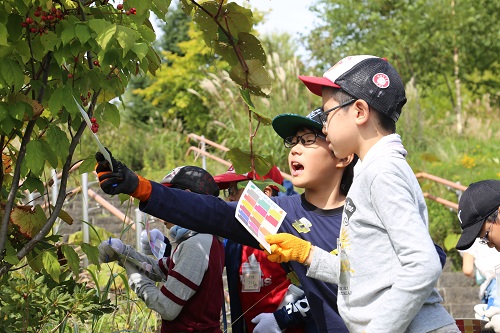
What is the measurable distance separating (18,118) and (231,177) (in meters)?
1.89

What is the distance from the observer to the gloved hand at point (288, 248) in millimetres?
2941

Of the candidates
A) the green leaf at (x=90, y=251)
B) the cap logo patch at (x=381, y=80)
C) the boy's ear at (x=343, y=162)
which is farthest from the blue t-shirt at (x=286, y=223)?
the cap logo patch at (x=381, y=80)

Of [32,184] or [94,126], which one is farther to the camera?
[32,184]

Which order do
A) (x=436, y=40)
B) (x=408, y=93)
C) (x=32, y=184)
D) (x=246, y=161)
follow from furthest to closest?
(x=436, y=40), (x=408, y=93), (x=246, y=161), (x=32, y=184)

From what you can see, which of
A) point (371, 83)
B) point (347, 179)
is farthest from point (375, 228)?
point (347, 179)

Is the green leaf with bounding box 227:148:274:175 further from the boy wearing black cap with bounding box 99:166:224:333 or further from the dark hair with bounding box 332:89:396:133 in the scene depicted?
the dark hair with bounding box 332:89:396:133

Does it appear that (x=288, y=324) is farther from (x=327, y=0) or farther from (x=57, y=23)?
(x=327, y=0)

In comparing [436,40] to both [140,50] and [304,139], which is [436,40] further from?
[140,50]

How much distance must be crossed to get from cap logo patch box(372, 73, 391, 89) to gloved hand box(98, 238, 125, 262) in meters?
1.79

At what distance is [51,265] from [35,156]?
529 mm

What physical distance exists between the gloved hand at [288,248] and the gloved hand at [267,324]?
1.05 metres

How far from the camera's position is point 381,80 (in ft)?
9.25

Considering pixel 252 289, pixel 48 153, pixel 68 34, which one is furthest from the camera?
pixel 252 289

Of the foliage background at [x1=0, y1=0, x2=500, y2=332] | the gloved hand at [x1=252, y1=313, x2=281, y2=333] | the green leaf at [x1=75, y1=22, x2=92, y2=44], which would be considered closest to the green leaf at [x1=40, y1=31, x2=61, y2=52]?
the green leaf at [x1=75, y1=22, x2=92, y2=44]
